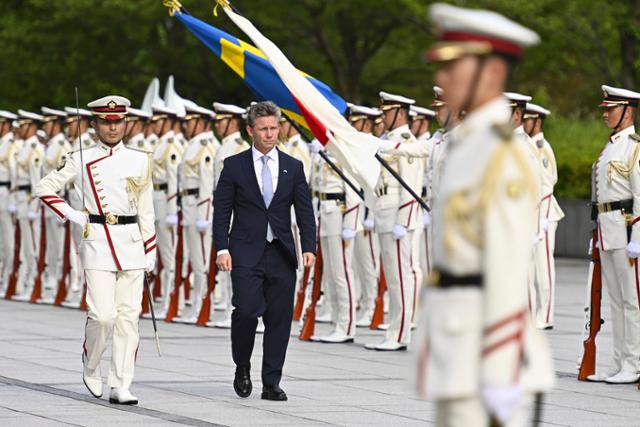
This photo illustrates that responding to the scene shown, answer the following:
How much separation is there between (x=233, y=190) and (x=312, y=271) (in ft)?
21.4

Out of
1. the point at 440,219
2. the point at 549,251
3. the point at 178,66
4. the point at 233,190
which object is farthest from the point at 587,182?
the point at 440,219

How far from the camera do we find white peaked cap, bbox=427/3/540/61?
17.6 ft

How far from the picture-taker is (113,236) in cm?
1076

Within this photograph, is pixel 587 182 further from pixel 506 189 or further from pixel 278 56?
pixel 506 189

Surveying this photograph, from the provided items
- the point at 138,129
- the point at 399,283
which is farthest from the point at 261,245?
the point at 138,129

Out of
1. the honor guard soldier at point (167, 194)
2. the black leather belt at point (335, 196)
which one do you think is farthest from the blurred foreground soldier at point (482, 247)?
the honor guard soldier at point (167, 194)

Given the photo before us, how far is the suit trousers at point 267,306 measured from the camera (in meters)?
11.0

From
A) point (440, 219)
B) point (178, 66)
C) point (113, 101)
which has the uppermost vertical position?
point (178, 66)

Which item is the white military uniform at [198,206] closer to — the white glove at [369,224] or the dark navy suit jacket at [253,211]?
the white glove at [369,224]

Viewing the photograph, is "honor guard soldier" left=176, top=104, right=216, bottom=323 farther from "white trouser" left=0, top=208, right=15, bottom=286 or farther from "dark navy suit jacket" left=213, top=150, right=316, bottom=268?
"dark navy suit jacket" left=213, top=150, right=316, bottom=268

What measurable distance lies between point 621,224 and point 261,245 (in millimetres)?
2843

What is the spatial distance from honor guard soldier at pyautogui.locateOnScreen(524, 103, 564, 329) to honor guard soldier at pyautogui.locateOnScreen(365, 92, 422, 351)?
1702mm

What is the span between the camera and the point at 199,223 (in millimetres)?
17938

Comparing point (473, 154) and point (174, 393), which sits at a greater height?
point (473, 154)
